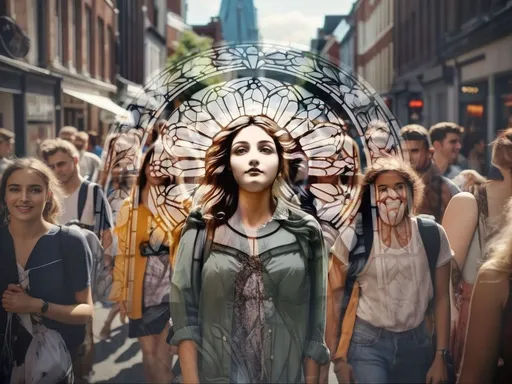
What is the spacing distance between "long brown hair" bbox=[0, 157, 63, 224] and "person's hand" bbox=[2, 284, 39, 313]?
288mm

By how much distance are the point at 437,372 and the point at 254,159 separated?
3.40 ft

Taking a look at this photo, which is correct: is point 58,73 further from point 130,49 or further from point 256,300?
point 256,300

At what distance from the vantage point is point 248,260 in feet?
10.0

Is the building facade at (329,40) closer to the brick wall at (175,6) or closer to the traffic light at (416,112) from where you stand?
the traffic light at (416,112)

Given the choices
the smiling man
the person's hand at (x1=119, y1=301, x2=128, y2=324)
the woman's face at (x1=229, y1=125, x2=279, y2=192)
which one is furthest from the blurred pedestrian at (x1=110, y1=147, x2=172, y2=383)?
the smiling man

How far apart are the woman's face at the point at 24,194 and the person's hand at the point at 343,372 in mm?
1206

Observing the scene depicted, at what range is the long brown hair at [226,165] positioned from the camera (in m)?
3.05

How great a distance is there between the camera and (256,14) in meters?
3.15

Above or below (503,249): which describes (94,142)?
above

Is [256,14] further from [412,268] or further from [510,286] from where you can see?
[510,286]

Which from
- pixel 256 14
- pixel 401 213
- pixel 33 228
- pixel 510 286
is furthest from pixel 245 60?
pixel 510 286

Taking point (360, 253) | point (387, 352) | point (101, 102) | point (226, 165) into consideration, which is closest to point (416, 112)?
point (360, 253)

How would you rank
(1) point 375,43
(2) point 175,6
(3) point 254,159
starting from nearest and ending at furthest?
(3) point 254,159
(1) point 375,43
(2) point 175,6

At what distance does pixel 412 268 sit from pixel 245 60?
95 cm
